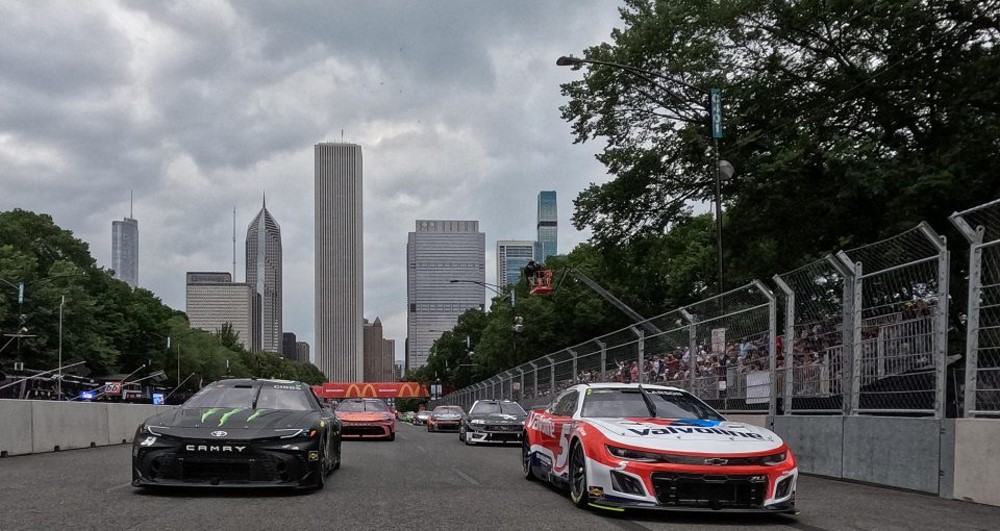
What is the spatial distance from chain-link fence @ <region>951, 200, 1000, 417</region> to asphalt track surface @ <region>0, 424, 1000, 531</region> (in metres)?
1.09

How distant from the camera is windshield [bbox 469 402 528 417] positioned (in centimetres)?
2211

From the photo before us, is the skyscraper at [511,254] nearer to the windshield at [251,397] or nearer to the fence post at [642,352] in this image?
the fence post at [642,352]

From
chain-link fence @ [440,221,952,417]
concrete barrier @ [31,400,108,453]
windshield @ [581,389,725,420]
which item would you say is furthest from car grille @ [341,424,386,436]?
windshield @ [581,389,725,420]

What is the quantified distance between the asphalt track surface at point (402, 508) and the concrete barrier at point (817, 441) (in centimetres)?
52

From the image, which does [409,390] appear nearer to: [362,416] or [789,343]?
[362,416]

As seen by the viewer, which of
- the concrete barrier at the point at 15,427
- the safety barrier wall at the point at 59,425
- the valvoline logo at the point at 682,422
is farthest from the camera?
the safety barrier wall at the point at 59,425

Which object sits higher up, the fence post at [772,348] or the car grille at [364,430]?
the fence post at [772,348]

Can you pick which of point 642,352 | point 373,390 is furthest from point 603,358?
point 373,390

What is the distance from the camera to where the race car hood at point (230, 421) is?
8.70 meters

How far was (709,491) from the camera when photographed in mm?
7180

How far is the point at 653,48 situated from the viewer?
102 feet

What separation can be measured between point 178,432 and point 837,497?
258 inches

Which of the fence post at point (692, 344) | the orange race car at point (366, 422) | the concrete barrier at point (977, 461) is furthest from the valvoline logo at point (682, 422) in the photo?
the orange race car at point (366, 422)

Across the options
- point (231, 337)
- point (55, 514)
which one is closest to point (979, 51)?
point (55, 514)
